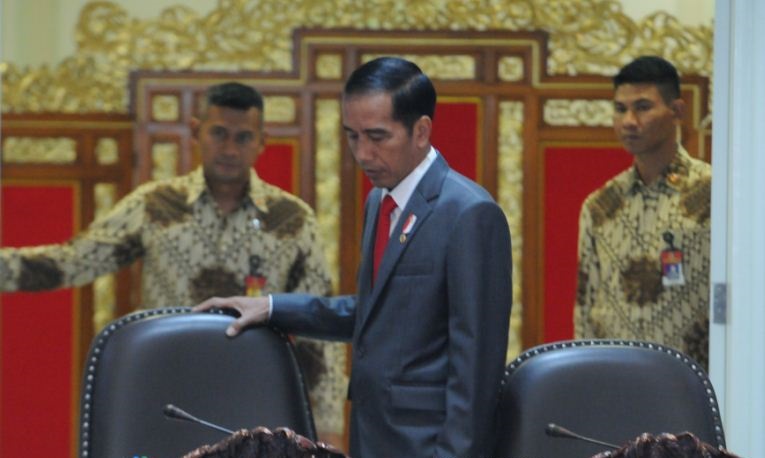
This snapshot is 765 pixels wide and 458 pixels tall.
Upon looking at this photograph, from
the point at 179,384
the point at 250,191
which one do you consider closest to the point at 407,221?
the point at 179,384

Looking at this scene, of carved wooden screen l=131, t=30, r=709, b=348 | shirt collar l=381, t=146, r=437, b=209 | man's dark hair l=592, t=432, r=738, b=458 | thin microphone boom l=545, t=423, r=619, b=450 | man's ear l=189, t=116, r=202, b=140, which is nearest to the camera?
man's dark hair l=592, t=432, r=738, b=458

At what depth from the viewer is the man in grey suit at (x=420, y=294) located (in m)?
2.04

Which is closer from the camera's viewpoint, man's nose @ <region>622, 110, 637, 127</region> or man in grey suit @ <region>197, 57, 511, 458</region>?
man in grey suit @ <region>197, 57, 511, 458</region>

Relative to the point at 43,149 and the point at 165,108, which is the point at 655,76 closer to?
the point at 165,108

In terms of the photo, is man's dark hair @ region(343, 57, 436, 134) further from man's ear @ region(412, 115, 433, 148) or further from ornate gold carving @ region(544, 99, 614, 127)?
ornate gold carving @ region(544, 99, 614, 127)

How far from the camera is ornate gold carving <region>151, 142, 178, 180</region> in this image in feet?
13.4

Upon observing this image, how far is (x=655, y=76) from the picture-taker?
3.73 metres

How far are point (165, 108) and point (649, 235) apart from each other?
150 centimetres

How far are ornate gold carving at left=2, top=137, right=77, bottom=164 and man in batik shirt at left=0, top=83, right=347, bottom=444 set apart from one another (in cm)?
55

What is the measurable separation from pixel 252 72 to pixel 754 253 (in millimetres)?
1866

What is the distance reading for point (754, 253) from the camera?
2.75 m

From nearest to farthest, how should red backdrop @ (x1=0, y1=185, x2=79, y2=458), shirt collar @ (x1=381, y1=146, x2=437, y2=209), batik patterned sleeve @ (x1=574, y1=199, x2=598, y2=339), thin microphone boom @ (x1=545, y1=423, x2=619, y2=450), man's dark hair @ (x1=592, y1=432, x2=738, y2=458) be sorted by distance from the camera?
man's dark hair @ (x1=592, y1=432, x2=738, y2=458) → thin microphone boom @ (x1=545, y1=423, x2=619, y2=450) → shirt collar @ (x1=381, y1=146, x2=437, y2=209) → batik patterned sleeve @ (x1=574, y1=199, x2=598, y2=339) → red backdrop @ (x1=0, y1=185, x2=79, y2=458)

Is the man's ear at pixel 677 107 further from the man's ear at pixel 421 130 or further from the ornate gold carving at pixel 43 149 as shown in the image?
the ornate gold carving at pixel 43 149

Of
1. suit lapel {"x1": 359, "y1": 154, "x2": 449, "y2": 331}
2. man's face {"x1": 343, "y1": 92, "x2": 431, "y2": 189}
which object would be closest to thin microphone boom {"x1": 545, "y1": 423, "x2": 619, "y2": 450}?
suit lapel {"x1": 359, "y1": 154, "x2": 449, "y2": 331}
